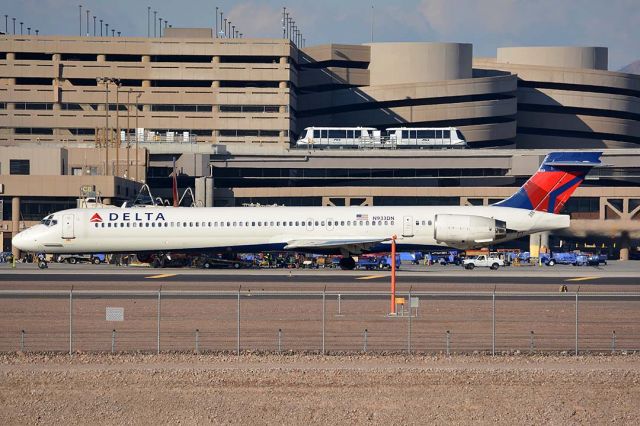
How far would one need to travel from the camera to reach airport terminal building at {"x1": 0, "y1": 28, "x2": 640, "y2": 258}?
130m

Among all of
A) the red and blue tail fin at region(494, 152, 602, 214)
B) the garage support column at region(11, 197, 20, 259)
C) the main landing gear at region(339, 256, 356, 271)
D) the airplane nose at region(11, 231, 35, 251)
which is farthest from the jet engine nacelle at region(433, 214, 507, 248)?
the garage support column at region(11, 197, 20, 259)

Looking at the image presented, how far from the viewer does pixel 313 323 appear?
42.2 meters

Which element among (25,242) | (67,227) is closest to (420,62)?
(67,227)

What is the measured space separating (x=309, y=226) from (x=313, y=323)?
3249 centimetres

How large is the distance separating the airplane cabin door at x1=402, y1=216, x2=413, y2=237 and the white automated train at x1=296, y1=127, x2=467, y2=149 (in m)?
70.8

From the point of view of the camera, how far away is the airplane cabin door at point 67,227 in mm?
75250

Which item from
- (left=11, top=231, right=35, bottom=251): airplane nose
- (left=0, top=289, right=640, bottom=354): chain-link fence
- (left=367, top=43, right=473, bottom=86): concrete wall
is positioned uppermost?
(left=367, top=43, right=473, bottom=86): concrete wall

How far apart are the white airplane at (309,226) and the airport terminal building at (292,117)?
2947cm

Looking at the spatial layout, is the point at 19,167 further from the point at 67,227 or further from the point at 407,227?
the point at 407,227

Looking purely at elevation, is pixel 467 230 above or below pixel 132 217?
below

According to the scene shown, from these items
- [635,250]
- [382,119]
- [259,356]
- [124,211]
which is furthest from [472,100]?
[259,356]

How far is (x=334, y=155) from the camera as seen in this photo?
13850cm

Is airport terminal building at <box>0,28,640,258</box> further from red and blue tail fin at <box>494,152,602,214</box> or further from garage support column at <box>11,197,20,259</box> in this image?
red and blue tail fin at <box>494,152,602,214</box>

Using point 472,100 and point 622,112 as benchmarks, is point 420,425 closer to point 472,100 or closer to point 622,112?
point 472,100
